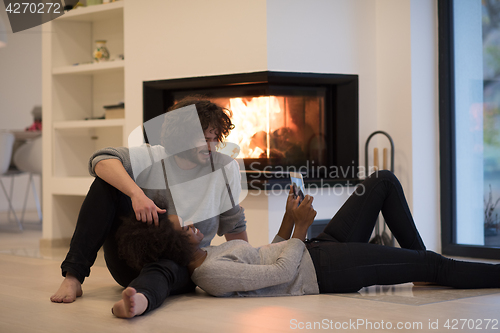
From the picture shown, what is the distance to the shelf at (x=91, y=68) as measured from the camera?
3893 mm

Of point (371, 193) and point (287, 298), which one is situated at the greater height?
point (371, 193)

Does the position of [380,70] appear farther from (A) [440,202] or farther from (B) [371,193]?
(B) [371,193]

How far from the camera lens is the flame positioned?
3.36 meters

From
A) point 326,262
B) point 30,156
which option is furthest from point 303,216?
point 30,156

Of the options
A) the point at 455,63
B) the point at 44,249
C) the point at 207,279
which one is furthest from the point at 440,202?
the point at 44,249

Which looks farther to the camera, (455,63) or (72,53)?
(72,53)

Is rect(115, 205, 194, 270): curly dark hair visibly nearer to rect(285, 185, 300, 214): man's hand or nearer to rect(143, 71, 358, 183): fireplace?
rect(285, 185, 300, 214): man's hand

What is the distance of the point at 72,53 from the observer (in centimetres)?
426

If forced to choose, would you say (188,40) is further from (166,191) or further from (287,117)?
(166,191)

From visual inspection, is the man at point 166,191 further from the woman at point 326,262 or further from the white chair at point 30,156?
the white chair at point 30,156

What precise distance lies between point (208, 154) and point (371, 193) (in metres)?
0.68

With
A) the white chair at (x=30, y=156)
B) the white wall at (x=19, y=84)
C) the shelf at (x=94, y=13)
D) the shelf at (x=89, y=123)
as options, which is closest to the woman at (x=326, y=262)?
the shelf at (x=89, y=123)

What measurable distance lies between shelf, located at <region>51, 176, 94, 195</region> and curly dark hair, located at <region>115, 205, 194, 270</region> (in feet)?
6.91

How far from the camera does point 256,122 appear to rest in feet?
11.2
